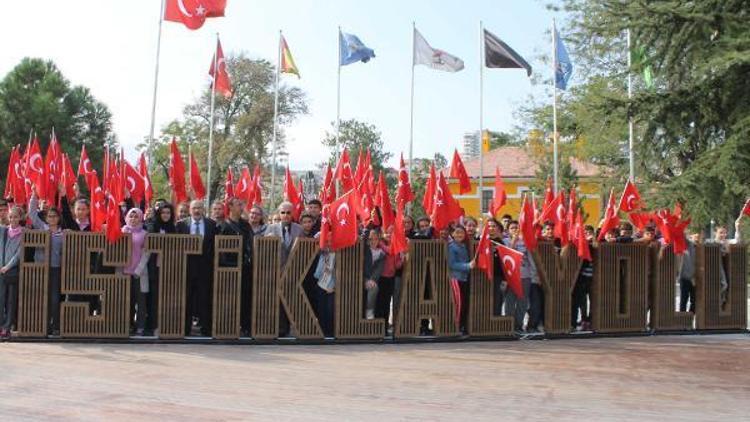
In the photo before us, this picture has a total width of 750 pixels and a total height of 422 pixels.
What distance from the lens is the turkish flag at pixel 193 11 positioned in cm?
2261

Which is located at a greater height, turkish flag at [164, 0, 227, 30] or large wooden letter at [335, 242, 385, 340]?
turkish flag at [164, 0, 227, 30]

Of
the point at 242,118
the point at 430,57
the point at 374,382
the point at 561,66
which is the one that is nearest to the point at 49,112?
the point at 242,118

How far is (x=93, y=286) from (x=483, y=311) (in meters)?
5.53

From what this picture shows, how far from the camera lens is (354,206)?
39.3ft

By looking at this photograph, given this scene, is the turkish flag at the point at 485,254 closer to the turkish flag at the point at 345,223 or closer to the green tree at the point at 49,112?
the turkish flag at the point at 345,223

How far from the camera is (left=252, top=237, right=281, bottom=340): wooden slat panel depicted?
12.1 m

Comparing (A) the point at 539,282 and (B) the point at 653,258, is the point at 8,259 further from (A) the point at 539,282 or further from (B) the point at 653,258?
(B) the point at 653,258

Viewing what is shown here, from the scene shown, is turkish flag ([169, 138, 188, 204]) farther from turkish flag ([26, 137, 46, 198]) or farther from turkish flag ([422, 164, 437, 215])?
turkish flag ([422, 164, 437, 215])

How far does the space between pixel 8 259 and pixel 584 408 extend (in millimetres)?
7852

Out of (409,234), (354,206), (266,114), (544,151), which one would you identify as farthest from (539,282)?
(266,114)

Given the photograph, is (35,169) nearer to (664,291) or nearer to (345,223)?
(345,223)

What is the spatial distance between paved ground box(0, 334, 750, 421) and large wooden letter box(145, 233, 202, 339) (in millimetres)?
534

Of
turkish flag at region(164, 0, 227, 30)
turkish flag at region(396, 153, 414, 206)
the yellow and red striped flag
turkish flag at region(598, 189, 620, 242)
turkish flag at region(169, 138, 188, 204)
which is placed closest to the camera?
turkish flag at region(598, 189, 620, 242)

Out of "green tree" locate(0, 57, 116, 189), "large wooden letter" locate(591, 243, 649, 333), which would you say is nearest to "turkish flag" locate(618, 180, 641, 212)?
"large wooden letter" locate(591, 243, 649, 333)
